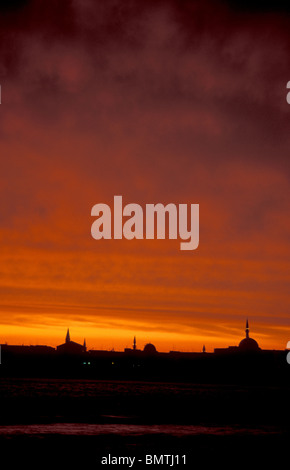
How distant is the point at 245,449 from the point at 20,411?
29721 mm

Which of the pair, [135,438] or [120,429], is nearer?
[135,438]

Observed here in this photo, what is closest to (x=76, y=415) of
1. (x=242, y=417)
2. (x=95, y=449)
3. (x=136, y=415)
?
(x=136, y=415)

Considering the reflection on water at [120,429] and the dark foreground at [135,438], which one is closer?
the dark foreground at [135,438]

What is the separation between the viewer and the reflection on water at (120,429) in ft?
141

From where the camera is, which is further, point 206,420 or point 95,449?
point 206,420

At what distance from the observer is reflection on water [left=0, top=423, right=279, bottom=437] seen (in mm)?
43031

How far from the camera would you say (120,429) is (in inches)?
1818

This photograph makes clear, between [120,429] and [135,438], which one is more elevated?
[135,438]

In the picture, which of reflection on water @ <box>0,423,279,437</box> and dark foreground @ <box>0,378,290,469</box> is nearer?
dark foreground @ <box>0,378,290,469</box>
